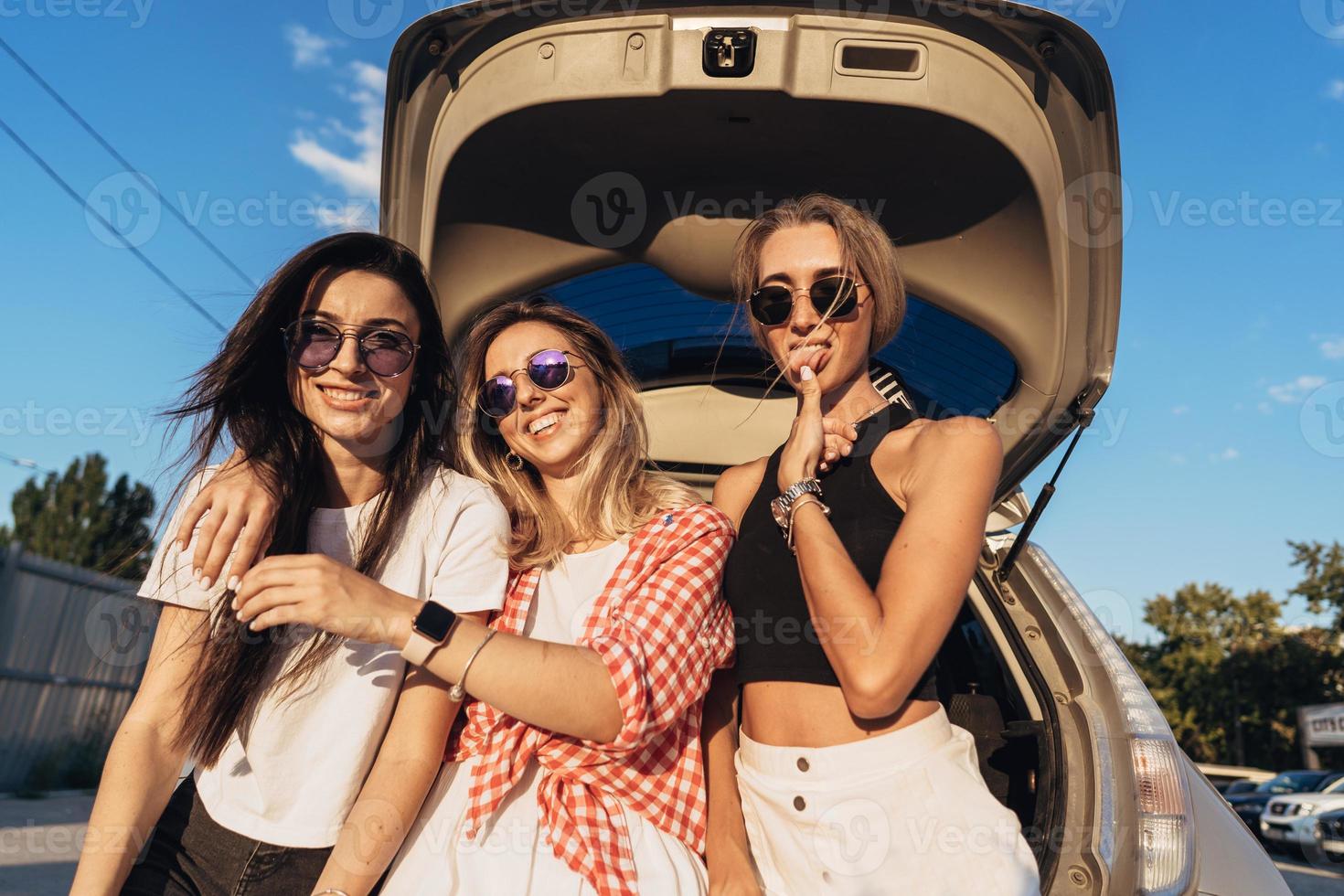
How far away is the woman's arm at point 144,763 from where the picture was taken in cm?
159

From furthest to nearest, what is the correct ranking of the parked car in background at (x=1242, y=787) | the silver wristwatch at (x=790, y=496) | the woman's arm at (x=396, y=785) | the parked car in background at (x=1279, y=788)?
the parked car in background at (x=1242, y=787) < the parked car in background at (x=1279, y=788) < the silver wristwatch at (x=790, y=496) < the woman's arm at (x=396, y=785)

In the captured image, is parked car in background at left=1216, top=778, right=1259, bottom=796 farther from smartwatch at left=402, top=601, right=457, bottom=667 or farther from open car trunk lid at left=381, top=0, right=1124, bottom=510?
smartwatch at left=402, top=601, right=457, bottom=667

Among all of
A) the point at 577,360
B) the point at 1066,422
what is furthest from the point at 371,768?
the point at 1066,422

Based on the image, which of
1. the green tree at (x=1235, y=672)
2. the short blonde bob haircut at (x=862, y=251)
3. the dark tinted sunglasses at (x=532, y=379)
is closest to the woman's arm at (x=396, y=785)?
the dark tinted sunglasses at (x=532, y=379)

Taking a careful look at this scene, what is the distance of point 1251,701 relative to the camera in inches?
1115

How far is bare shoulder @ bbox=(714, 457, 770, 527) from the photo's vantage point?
2.04 metres

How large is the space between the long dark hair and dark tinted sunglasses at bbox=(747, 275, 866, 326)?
0.71 metres

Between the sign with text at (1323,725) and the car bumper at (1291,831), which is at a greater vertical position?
the sign with text at (1323,725)

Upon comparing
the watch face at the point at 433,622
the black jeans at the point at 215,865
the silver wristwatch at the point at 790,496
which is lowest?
the black jeans at the point at 215,865

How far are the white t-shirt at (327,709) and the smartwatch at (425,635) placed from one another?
26 centimetres

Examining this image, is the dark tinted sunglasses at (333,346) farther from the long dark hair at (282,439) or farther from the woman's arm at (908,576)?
the woman's arm at (908,576)

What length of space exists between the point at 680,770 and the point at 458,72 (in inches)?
59.7

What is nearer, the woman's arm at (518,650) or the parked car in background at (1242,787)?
the woman's arm at (518,650)

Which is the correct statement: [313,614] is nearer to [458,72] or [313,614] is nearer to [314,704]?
[314,704]
